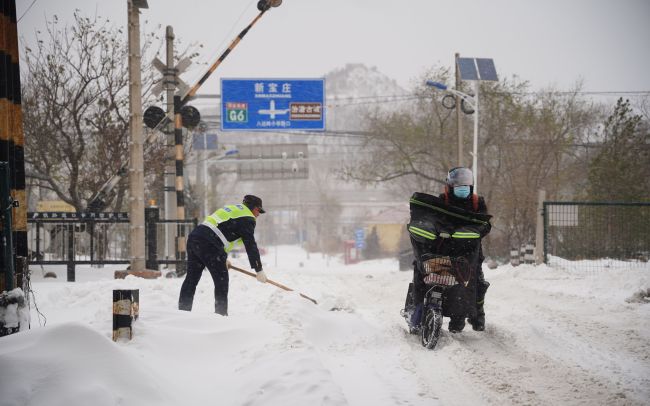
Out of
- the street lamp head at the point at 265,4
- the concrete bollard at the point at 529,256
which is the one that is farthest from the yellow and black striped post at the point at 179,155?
the concrete bollard at the point at 529,256

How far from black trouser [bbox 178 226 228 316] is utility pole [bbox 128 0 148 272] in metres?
5.18

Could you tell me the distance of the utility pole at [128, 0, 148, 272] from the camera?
39.2 ft

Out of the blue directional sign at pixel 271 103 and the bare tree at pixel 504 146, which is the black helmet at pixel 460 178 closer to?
the blue directional sign at pixel 271 103

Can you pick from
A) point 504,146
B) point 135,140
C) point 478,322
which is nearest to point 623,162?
point 504,146

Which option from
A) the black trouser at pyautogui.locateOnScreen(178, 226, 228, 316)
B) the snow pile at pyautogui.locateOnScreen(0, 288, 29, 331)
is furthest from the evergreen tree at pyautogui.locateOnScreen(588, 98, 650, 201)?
the snow pile at pyautogui.locateOnScreen(0, 288, 29, 331)

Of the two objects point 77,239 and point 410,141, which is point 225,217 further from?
point 410,141

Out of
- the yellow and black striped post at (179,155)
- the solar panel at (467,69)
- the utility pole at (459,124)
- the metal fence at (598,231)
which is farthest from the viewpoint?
the utility pole at (459,124)

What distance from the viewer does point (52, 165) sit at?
60.8 feet

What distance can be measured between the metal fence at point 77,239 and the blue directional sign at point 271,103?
804cm

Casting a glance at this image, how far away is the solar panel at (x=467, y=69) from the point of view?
21531mm

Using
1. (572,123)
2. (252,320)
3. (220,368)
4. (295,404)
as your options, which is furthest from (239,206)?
(572,123)

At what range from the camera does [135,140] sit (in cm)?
1208

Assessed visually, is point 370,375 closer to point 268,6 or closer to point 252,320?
point 252,320

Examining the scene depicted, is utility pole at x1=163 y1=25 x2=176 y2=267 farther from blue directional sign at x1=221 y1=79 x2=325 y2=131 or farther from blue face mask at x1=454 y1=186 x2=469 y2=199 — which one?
blue face mask at x1=454 y1=186 x2=469 y2=199
